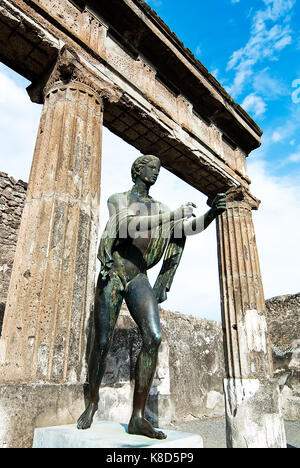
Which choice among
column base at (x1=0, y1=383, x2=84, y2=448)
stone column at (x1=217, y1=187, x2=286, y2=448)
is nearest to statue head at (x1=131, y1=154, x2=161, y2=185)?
column base at (x1=0, y1=383, x2=84, y2=448)

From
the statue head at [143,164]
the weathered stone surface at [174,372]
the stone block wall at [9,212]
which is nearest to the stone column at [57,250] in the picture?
the statue head at [143,164]

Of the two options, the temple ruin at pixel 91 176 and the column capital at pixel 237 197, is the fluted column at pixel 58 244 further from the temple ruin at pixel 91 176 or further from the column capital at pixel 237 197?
the column capital at pixel 237 197

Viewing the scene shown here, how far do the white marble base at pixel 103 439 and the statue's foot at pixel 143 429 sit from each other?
3cm

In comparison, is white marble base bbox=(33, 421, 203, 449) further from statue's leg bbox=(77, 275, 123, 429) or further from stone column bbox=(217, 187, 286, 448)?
stone column bbox=(217, 187, 286, 448)

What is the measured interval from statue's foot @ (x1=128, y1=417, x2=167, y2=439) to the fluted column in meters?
0.76

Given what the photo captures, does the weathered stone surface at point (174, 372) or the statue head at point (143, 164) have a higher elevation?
the statue head at point (143, 164)

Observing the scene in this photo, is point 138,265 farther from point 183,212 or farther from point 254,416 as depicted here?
point 254,416

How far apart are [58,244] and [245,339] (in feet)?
12.9

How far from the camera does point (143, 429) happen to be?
2055mm

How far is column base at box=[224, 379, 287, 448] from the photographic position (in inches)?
194

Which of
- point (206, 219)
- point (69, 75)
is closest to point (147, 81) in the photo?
point (69, 75)

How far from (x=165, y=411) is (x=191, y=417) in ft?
3.00

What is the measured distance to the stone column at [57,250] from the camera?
2619 mm
